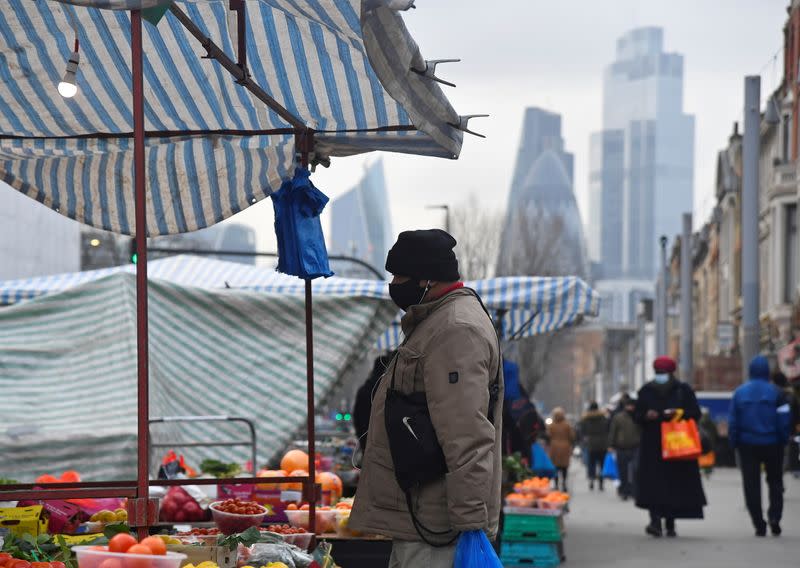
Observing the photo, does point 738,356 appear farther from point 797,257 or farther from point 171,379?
point 171,379

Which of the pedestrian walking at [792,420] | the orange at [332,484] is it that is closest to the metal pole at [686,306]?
the pedestrian walking at [792,420]

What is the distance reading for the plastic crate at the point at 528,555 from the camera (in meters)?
12.1

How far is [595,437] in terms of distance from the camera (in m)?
27.9

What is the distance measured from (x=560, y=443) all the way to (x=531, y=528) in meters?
14.0

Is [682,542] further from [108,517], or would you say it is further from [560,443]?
[560,443]

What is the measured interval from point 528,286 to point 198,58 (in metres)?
8.18

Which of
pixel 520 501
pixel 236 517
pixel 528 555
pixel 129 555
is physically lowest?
pixel 528 555

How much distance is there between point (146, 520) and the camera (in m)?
4.87

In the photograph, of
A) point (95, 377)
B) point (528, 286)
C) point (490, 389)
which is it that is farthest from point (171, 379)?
point (490, 389)

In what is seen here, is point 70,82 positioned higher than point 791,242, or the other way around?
point 791,242

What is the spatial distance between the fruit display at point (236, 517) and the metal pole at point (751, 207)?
17.7 meters

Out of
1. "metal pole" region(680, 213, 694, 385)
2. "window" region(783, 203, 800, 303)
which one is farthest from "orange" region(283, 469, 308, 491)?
"window" region(783, 203, 800, 303)

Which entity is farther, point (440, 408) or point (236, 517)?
point (236, 517)

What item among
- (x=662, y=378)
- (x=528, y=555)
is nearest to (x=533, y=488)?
(x=528, y=555)
